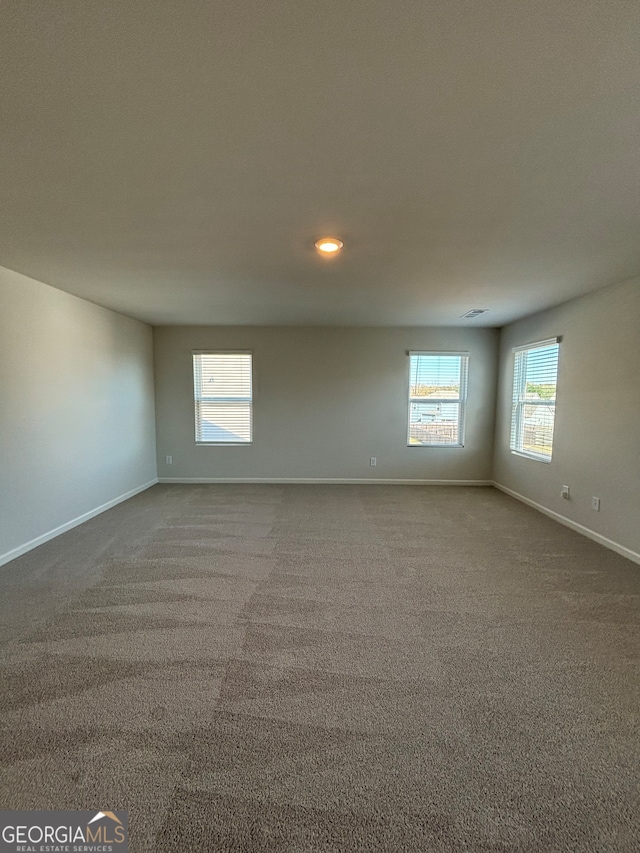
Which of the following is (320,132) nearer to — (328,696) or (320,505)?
(328,696)

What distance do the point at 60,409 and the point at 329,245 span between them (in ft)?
10.1

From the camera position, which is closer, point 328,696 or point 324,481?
point 328,696

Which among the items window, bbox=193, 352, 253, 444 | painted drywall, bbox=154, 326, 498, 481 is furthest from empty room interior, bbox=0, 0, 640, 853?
window, bbox=193, 352, 253, 444

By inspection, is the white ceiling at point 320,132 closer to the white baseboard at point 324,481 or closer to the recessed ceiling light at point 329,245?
the recessed ceiling light at point 329,245

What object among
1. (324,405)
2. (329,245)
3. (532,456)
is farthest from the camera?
(324,405)

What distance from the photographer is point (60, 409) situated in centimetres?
361

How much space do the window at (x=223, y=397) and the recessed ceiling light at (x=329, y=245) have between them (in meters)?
3.26

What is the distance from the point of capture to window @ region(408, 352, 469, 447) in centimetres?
565

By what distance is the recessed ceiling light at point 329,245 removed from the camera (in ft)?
7.82

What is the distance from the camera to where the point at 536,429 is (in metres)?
4.64

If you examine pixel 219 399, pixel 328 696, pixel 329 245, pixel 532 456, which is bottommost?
pixel 328 696

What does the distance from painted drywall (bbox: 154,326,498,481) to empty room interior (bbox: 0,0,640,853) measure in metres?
1.06

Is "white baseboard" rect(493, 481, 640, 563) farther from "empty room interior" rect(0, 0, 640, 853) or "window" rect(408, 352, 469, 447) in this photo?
"window" rect(408, 352, 469, 447)

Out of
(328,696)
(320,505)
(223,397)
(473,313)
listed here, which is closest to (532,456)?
(473,313)
